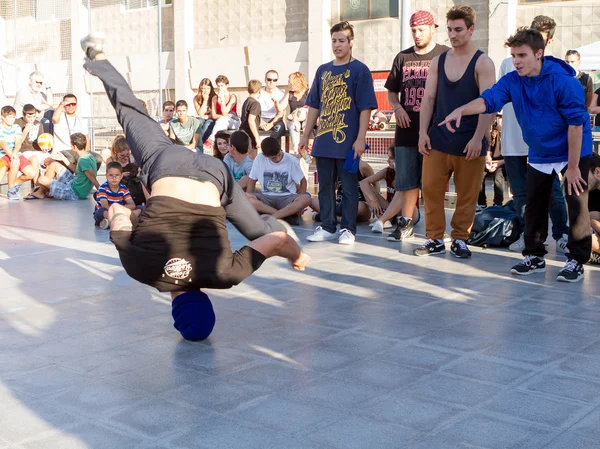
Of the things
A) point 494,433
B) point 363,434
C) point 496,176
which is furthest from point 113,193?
point 494,433

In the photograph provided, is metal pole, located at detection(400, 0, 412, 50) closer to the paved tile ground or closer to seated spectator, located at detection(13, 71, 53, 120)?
the paved tile ground

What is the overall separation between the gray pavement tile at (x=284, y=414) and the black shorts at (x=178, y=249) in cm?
90

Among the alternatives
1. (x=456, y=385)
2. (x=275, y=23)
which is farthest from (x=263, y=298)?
(x=275, y=23)

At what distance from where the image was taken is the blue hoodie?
17.5 ft

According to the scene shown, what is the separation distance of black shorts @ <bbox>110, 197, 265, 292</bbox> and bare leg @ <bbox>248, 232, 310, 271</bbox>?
176 mm

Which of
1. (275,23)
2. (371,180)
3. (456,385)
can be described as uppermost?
(275,23)

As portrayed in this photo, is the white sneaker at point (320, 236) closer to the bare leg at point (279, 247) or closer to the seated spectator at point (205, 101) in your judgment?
the bare leg at point (279, 247)

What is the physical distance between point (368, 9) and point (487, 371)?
2160cm

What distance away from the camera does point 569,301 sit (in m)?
5.04

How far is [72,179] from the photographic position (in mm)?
11445

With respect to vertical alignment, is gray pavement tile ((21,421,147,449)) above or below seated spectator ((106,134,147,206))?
below

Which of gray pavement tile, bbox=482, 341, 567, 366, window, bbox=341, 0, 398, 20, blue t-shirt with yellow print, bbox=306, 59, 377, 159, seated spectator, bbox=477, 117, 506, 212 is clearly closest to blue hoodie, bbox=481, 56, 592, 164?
blue t-shirt with yellow print, bbox=306, 59, 377, 159

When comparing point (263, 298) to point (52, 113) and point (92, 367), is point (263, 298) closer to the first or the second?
point (92, 367)

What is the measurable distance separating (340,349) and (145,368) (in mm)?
956
